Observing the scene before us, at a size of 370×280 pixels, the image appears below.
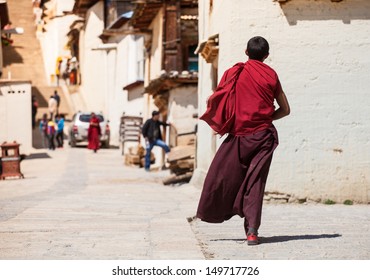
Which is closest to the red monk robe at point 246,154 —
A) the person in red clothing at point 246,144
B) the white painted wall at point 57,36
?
the person in red clothing at point 246,144

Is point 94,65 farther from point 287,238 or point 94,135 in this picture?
point 287,238

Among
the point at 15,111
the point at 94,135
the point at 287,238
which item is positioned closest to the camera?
the point at 287,238

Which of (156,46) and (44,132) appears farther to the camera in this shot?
(44,132)

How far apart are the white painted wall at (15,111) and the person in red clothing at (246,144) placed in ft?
58.7

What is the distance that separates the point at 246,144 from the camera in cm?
775

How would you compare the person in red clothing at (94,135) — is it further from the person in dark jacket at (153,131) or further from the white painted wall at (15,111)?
the person in dark jacket at (153,131)

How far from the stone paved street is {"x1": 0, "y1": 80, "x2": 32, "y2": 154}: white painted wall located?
10.8 m

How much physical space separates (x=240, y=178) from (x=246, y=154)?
214 mm

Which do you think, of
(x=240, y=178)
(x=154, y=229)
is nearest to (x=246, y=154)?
(x=240, y=178)

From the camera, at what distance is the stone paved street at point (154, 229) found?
285 inches

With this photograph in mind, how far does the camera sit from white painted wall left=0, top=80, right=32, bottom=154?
25.3 m

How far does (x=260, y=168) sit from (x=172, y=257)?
121 centimetres

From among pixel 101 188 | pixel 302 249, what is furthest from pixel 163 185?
pixel 302 249

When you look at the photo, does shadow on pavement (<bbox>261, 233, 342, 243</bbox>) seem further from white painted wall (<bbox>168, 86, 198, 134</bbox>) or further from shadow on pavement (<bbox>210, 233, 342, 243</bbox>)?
white painted wall (<bbox>168, 86, 198, 134</bbox>)
